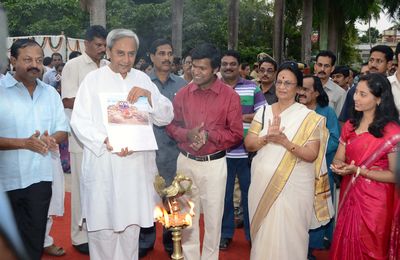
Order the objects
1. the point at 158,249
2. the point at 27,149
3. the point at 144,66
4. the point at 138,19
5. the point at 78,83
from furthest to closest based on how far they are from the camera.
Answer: the point at 138,19, the point at 144,66, the point at 158,249, the point at 78,83, the point at 27,149

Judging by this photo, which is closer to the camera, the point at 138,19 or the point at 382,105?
the point at 382,105

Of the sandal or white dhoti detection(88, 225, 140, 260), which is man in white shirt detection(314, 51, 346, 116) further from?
the sandal

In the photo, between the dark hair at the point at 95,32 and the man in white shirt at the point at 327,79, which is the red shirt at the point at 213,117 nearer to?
the dark hair at the point at 95,32

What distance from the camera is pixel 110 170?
3.96 metres

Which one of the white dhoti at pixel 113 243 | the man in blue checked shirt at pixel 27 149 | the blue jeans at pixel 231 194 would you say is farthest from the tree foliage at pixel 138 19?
the man in blue checked shirt at pixel 27 149

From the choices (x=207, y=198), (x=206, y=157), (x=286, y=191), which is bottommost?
(x=207, y=198)

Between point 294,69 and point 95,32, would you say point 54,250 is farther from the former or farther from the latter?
point 294,69

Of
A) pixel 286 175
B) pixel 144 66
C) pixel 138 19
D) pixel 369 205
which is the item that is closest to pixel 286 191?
pixel 286 175

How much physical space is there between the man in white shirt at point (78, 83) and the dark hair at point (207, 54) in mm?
1179

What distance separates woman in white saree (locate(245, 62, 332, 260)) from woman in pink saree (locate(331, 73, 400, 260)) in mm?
317

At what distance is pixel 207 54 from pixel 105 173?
134cm

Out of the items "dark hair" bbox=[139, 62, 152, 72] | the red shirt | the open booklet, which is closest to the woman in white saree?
the red shirt

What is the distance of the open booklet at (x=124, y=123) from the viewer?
383cm

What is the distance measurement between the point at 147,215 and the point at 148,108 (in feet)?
2.84
